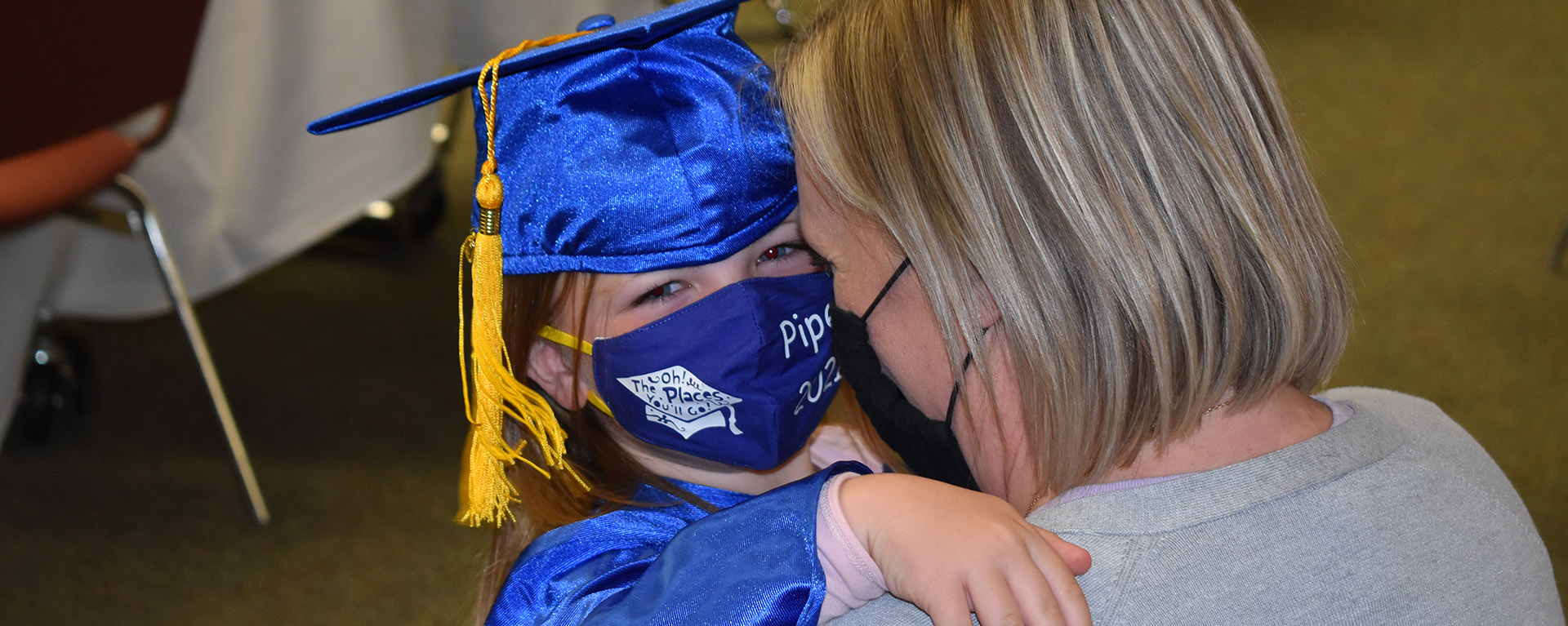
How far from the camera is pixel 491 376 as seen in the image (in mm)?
1106

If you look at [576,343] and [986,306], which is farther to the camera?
[576,343]

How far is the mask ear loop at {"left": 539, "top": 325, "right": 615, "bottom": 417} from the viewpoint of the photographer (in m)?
1.20

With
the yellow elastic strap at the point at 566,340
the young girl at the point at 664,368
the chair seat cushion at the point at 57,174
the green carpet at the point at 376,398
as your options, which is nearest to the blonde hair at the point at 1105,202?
the young girl at the point at 664,368

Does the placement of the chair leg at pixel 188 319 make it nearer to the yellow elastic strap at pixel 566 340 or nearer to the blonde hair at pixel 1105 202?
the yellow elastic strap at pixel 566 340

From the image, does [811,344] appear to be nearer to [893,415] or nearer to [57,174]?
[893,415]

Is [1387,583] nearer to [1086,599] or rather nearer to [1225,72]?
[1086,599]

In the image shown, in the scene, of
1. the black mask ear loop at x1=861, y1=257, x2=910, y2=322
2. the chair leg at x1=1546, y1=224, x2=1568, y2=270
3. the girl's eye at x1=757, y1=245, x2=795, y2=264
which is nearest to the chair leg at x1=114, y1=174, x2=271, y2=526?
the girl's eye at x1=757, y1=245, x2=795, y2=264

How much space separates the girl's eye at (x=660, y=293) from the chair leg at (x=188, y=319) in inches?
56.9

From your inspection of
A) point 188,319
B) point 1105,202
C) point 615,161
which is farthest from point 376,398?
point 1105,202

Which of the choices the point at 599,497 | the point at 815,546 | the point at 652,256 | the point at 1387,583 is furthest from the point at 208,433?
the point at 1387,583

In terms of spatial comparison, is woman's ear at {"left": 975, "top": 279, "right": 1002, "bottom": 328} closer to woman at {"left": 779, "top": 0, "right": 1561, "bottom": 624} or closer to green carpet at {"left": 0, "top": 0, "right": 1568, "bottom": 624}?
woman at {"left": 779, "top": 0, "right": 1561, "bottom": 624}

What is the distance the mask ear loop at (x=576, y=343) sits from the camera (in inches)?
47.2

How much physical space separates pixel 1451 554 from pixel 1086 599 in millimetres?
261

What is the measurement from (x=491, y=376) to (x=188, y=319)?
4.73 feet
